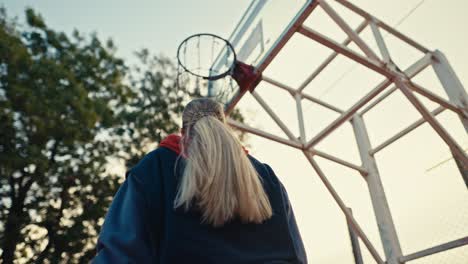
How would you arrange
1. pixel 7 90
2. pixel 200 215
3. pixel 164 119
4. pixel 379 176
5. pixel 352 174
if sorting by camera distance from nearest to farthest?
pixel 200 215 < pixel 379 176 < pixel 352 174 < pixel 7 90 < pixel 164 119

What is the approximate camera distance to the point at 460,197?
128 inches

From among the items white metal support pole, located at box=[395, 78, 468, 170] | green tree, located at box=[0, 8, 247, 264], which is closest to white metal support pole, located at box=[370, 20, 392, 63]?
white metal support pole, located at box=[395, 78, 468, 170]

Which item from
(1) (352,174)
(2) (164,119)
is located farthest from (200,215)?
(2) (164,119)

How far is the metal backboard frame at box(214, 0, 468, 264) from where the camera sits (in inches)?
108

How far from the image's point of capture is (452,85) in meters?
3.26

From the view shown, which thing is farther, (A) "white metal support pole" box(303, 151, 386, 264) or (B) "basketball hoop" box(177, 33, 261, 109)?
(A) "white metal support pole" box(303, 151, 386, 264)

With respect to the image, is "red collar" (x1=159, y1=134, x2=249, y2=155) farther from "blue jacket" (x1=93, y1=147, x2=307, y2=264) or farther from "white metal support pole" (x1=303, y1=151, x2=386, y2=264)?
"white metal support pole" (x1=303, y1=151, x2=386, y2=264)

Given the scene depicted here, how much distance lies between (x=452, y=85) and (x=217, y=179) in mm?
3206

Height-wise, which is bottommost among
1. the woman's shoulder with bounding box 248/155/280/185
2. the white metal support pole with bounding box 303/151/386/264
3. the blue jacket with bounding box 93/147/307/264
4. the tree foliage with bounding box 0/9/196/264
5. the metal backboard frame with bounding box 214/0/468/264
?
the blue jacket with bounding box 93/147/307/264

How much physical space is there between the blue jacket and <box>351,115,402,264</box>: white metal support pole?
2960 mm

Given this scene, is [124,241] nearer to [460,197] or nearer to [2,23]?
[460,197]

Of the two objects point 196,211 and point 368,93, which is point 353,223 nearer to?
point 368,93

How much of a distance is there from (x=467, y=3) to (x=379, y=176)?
2043 millimetres

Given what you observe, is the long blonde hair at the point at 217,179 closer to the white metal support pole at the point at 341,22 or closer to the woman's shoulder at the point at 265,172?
the woman's shoulder at the point at 265,172
